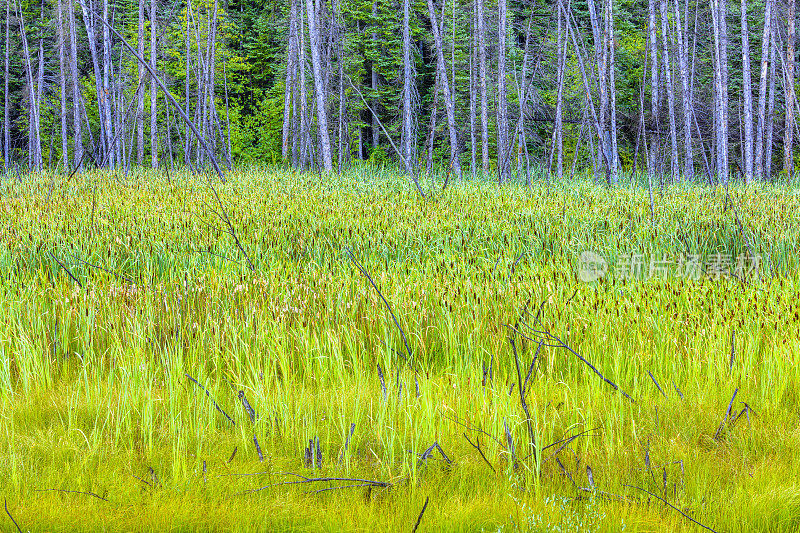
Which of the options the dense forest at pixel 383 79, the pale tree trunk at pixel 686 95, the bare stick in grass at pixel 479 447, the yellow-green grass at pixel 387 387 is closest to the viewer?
the yellow-green grass at pixel 387 387

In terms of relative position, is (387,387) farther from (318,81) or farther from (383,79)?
(383,79)

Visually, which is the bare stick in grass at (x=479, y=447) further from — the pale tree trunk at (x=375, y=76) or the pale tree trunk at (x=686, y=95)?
the pale tree trunk at (x=375, y=76)

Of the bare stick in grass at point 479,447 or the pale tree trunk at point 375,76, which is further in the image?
the pale tree trunk at point 375,76

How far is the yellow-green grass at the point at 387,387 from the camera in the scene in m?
1.80

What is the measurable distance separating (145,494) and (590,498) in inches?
56.8

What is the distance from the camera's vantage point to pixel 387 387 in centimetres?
257

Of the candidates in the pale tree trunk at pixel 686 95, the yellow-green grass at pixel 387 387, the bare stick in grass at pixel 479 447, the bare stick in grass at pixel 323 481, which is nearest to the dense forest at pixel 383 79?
the pale tree trunk at pixel 686 95

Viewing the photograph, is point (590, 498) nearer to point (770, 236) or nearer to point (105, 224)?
point (770, 236)

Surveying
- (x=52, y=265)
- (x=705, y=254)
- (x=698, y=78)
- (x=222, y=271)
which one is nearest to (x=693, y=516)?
(x=222, y=271)

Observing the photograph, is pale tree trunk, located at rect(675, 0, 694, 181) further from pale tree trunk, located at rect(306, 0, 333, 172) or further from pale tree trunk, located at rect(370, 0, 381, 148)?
pale tree trunk, located at rect(370, 0, 381, 148)

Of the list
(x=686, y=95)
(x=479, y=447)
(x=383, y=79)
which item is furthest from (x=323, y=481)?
(x=383, y=79)

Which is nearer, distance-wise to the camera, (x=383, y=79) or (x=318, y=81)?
(x=318, y=81)

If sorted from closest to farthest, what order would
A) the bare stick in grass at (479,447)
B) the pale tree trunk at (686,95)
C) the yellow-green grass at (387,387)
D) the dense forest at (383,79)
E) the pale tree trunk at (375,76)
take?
the yellow-green grass at (387,387)
the bare stick in grass at (479,447)
the pale tree trunk at (686,95)
the dense forest at (383,79)
the pale tree trunk at (375,76)

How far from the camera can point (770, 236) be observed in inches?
207
